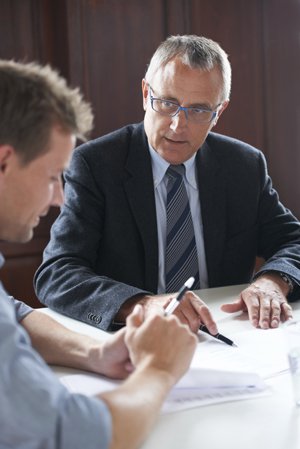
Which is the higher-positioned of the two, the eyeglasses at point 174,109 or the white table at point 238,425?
the eyeglasses at point 174,109

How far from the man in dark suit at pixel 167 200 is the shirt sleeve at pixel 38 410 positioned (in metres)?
0.93

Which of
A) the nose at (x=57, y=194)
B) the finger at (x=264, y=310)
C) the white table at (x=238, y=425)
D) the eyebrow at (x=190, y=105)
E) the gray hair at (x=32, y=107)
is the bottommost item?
the finger at (x=264, y=310)

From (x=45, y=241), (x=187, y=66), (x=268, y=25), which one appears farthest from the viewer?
(x=268, y=25)

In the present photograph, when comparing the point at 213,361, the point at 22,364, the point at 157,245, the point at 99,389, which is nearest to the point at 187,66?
the point at 157,245

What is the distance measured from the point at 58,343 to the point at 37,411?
0.56 m

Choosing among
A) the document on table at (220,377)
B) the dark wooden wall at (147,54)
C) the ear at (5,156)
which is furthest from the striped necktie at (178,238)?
the ear at (5,156)

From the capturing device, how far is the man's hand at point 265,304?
180cm

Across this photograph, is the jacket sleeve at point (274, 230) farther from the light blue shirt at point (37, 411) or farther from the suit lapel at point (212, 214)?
the light blue shirt at point (37, 411)

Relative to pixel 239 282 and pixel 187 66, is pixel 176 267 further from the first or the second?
pixel 187 66

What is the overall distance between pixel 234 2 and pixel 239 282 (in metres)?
1.72

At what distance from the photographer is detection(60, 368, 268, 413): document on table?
4.21 ft

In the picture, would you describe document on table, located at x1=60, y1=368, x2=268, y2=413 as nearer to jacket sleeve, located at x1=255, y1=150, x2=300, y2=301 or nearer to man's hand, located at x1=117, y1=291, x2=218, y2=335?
man's hand, located at x1=117, y1=291, x2=218, y2=335

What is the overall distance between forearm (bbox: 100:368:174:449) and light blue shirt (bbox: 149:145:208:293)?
1.13m

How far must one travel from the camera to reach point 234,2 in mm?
3434
